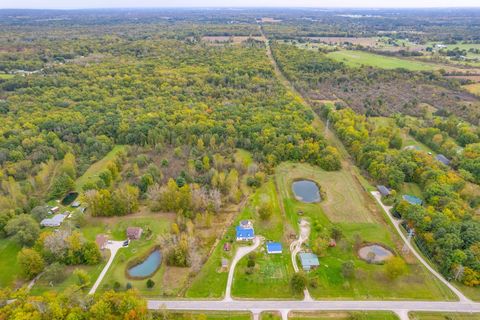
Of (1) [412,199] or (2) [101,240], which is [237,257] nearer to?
(2) [101,240]

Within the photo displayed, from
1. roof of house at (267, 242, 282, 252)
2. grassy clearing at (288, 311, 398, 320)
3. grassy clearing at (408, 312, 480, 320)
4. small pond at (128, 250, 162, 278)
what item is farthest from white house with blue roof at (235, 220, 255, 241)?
grassy clearing at (408, 312, 480, 320)

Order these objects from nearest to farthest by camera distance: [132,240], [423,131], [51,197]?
[132,240] < [51,197] < [423,131]

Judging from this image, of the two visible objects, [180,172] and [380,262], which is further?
[180,172]

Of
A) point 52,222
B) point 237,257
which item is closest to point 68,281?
point 52,222

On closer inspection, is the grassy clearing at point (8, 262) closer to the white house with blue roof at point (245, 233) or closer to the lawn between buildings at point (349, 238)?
the white house with blue roof at point (245, 233)

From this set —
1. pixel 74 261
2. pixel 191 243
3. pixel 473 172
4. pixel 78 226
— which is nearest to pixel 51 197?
pixel 78 226

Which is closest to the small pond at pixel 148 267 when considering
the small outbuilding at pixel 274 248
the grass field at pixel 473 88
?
the small outbuilding at pixel 274 248

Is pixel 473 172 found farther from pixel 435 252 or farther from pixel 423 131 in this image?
pixel 435 252

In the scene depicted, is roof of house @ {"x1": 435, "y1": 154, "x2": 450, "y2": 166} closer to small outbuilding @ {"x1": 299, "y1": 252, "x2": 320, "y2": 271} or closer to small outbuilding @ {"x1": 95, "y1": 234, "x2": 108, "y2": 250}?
small outbuilding @ {"x1": 299, "y1": 252, "x2": 320, "y2": 271}
